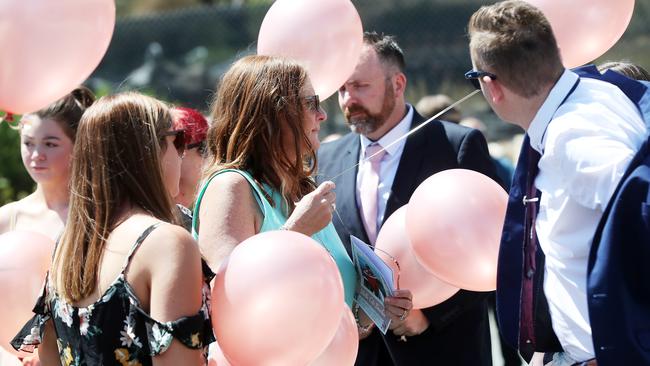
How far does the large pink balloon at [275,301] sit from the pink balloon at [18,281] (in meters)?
1.02

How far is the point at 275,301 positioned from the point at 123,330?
1.38ft

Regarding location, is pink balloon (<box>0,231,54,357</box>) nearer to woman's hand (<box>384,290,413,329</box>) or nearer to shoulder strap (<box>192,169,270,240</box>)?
shoulder strap (<box>192,169,270,240</box>)

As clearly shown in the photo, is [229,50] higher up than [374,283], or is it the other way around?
[374,283]

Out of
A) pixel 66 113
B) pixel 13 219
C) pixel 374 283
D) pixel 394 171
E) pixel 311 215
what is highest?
pixel 311 215

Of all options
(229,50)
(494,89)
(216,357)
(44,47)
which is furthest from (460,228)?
(229,50)

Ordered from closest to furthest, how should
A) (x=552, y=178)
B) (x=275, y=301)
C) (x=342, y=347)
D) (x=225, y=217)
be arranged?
(x=275, y=301)
(x=552, y=178)
(x=225, y=217)
(x=342, y=347)

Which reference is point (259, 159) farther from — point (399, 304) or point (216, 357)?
point (399, 304)

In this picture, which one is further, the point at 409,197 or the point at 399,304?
the point at 409,197

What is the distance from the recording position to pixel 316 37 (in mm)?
3838

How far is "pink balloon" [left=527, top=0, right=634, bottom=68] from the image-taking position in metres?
3.74

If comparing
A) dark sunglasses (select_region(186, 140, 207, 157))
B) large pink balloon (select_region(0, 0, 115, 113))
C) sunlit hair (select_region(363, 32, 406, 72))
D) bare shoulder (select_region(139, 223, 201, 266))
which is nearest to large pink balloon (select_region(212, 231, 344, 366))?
bare shoulder (select_region(139, 223, 201, 266))

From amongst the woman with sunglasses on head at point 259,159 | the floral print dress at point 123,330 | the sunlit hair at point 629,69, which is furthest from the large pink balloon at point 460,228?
the floral print dress at point 123,330

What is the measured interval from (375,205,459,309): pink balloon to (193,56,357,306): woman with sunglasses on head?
586 mm

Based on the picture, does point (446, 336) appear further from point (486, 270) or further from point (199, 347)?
point (199, 347)
